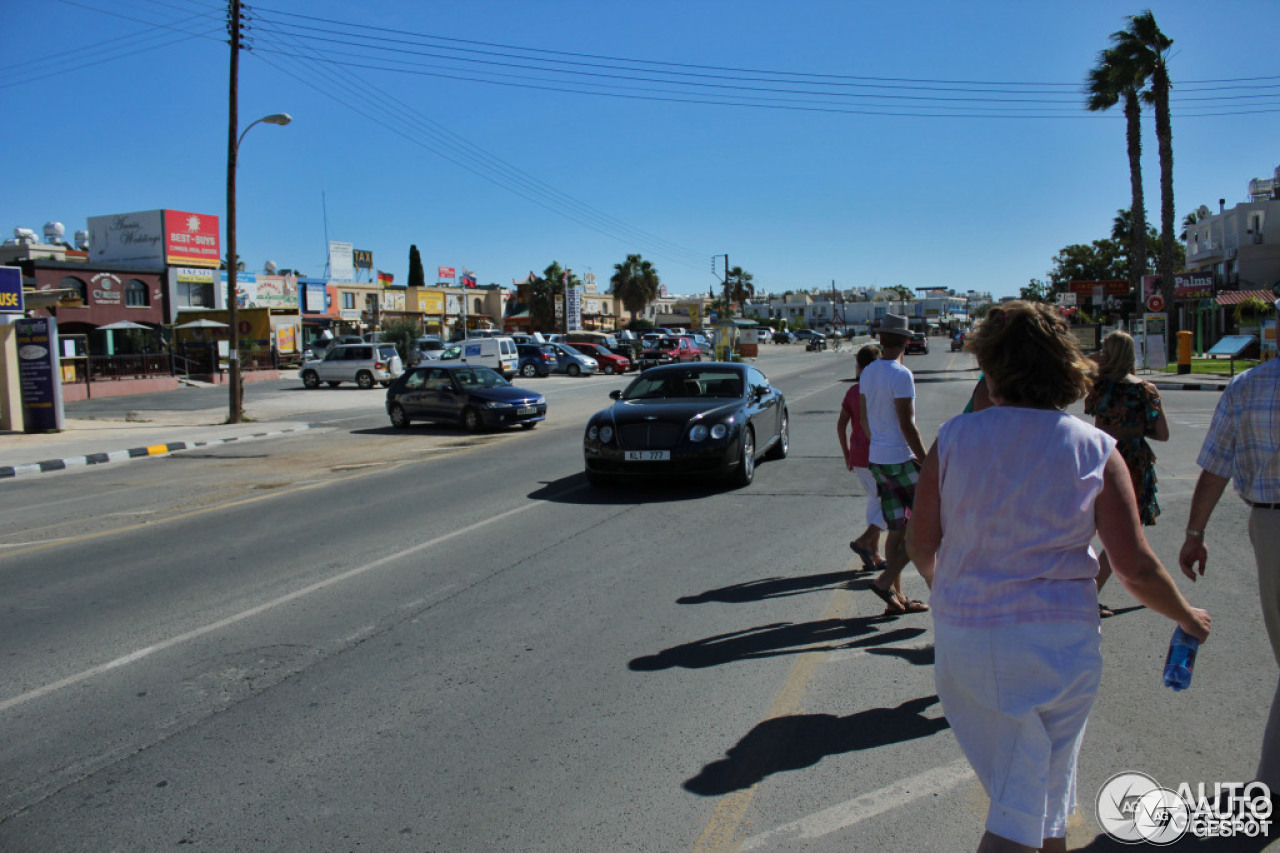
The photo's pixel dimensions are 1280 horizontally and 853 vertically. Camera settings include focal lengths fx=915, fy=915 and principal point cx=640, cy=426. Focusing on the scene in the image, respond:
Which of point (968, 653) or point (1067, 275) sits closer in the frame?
point (968, 653)

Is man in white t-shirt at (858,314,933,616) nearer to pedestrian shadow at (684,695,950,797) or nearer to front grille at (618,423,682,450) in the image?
pedestrian shadow at (684,695,950,797)

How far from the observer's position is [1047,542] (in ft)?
7.79

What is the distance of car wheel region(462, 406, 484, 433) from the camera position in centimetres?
1908

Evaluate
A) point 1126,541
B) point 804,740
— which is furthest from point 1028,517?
point 804,740

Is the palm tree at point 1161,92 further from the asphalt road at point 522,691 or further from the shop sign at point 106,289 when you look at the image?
the shop sign at point 106,289

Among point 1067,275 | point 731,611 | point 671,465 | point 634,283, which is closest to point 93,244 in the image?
point 634,283

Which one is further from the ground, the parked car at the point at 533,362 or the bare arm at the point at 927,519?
the parked car at the point at 533,362

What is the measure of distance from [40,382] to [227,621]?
61.4 ft

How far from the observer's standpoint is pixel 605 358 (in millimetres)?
46094

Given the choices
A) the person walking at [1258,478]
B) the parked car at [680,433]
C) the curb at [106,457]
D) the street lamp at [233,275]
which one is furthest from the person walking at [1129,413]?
the street lamp at [233,275]

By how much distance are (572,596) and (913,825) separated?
3.41m

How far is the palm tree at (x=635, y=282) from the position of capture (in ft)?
288

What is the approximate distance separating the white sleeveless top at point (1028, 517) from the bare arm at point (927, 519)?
0.11m

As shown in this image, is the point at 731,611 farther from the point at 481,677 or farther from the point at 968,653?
the point at 968,653
